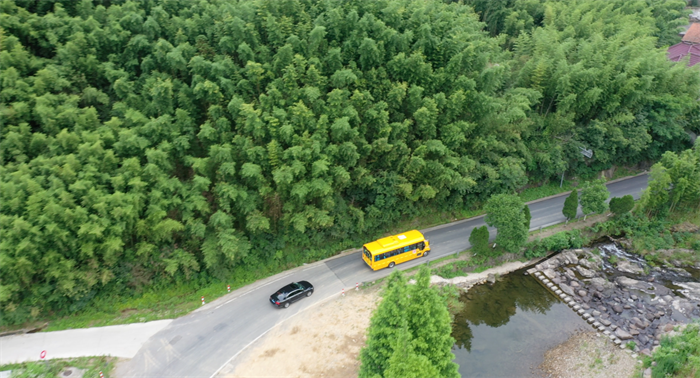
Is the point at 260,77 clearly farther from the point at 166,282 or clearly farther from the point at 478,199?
the point at 478,199

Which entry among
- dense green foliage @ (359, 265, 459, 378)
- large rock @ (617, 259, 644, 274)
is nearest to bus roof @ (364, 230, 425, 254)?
dense green foliage @ (359, 265, 459, 378)

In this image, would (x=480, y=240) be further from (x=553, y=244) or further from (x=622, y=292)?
(x=622, y=292)

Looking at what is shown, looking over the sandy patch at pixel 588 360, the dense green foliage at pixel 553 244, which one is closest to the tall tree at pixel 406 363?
the sandy patch at pixel 588 360

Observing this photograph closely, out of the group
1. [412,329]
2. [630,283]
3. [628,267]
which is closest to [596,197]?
[628,267]

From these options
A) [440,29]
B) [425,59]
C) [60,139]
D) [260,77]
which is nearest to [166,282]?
[60,139]

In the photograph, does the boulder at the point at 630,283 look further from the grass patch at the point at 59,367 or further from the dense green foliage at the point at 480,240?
the grass patch at the point at 59,367

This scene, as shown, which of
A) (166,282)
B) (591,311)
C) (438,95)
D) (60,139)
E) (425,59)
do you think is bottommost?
(591,311)
